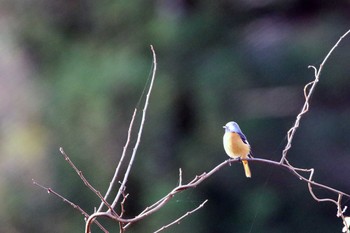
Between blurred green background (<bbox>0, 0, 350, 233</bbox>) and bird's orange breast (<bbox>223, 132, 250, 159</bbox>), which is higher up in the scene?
bird's orange breast (<bbox>223, 132, 250, 159</bbox>)

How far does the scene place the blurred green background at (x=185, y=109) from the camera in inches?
299

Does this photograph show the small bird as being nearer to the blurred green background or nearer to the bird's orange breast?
the bird's orange breast

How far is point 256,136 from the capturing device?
25.1 feet

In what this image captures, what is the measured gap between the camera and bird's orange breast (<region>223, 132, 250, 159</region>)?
3.61 meters

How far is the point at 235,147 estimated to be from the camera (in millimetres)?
3615

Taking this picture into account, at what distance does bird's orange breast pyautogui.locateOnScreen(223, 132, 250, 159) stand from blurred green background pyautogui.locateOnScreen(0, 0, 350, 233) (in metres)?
3.76

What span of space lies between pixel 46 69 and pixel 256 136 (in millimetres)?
1964

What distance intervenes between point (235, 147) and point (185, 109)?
4180 millimetres

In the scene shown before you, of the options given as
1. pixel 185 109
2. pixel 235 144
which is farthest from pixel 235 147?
pixel 185 109

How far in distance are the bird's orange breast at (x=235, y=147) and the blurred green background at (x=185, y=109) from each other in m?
3.76

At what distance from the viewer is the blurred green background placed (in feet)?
24.9

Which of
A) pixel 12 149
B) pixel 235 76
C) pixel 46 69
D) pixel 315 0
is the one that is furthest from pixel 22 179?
pixel 315 0

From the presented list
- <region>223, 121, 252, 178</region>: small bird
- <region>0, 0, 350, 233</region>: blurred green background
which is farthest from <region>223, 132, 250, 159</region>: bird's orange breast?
<region>0, 0, 350, 233</region>: blurred green background

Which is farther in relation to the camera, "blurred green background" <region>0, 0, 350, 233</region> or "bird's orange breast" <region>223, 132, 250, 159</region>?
"blurred green background" <region>0, 0, 350, 233</region>
